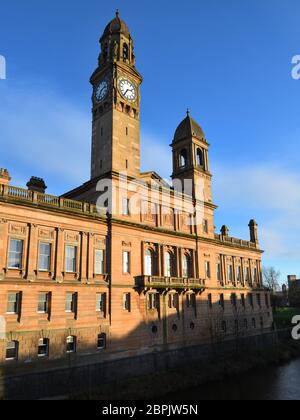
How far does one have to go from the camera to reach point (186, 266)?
50.2 m

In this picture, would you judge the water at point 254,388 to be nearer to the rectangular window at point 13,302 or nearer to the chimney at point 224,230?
the rectangular window at point 13,302

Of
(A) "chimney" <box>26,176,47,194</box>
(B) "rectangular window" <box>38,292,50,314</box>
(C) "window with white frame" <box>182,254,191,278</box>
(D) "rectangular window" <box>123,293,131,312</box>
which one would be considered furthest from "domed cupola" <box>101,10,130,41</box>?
(B) "rectangular window" <box>38,292,50,314</box>

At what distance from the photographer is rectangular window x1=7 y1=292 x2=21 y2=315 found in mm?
30484

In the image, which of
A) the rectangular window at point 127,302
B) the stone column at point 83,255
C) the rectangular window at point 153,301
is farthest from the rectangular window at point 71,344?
the rectangular window at point 153,301

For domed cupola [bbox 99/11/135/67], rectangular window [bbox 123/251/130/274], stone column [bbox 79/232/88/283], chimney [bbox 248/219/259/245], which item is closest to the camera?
stone column [bbox 79/232/88/283]

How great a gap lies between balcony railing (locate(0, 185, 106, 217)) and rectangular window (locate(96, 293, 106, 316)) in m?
8.80

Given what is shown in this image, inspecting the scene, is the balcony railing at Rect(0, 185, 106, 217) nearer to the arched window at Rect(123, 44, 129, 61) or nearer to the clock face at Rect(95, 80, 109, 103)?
the clock face at Rect(95, 80, 109, 103)

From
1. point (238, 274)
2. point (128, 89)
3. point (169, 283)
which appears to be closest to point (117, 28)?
point (128, 89)

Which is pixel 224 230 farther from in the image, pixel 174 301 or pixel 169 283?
pixel 169 283

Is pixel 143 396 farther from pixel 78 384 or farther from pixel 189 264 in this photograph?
pixel 189 264

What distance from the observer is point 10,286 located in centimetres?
3056

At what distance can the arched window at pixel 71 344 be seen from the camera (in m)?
33.4

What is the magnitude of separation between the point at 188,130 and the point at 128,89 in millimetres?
14421
